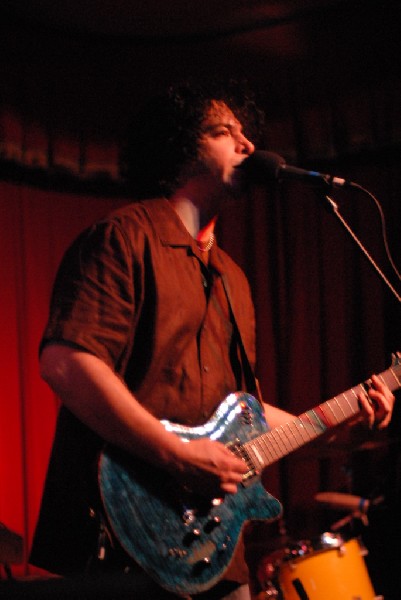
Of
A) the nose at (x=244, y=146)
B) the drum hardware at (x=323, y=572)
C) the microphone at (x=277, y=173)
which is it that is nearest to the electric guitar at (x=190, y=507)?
the microphone at (x=277, y=173)

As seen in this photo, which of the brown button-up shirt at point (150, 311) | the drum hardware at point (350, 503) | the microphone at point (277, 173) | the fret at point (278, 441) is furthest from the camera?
the drum hardware at point (350, 503)

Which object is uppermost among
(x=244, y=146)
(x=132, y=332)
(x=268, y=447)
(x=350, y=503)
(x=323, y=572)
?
(x=244, y=146)

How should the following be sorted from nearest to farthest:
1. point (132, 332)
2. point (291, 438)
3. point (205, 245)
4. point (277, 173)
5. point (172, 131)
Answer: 1. point (132, 332)
2. point (277, 173)
3. point (291, 438)
4. point (205, 245)
5. point (172, 131)

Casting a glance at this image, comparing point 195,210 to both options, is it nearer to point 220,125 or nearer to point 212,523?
point 220,125

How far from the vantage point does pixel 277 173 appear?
7.64 ft

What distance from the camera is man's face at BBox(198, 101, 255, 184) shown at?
2.54 metres

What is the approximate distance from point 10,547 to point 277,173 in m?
1.54

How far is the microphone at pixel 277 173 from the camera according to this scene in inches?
90.7

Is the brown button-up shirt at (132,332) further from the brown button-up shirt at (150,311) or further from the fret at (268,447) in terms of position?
the fret at (268,447)

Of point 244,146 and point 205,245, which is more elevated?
point 244,146

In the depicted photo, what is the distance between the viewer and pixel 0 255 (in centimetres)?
479

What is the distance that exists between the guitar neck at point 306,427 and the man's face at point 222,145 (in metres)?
0.76

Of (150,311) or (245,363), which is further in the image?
(245,363)

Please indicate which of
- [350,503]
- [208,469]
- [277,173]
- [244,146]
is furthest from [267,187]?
[208,469]
